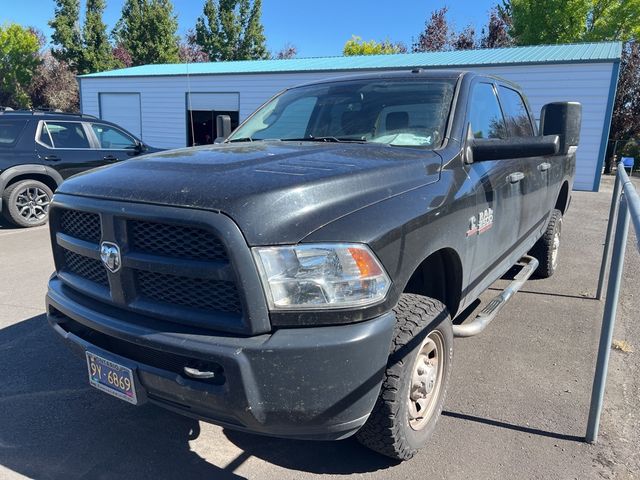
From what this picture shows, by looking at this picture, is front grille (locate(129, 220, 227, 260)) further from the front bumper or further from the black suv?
the black suv

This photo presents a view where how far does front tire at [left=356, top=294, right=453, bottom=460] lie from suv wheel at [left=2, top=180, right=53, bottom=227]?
7.66m

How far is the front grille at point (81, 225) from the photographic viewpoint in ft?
7.68

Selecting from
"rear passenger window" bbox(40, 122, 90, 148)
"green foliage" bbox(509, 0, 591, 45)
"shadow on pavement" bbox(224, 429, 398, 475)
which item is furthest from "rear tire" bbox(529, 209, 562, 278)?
"green foliage" bbox(509, 0, 591, 45)

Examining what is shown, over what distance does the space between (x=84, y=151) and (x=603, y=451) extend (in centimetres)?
862

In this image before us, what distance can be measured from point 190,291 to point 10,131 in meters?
7.77

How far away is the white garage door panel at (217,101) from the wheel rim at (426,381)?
18.4m

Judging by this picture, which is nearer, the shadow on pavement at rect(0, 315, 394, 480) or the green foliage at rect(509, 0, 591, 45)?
the shadow on pavement at rect(0, 315, 394, 480)

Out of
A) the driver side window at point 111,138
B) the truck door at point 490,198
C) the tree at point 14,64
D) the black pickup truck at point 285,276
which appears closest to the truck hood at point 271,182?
the black pickup truck at point 285,276

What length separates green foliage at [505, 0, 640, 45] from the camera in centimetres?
2545

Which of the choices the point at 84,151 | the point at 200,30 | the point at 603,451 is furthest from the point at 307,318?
the point at 200,30

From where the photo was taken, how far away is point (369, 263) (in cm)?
197

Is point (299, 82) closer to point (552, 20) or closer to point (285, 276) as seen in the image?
point (552, 20)

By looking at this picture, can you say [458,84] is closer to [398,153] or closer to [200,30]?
[398,153]

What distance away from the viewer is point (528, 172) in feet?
12.9
